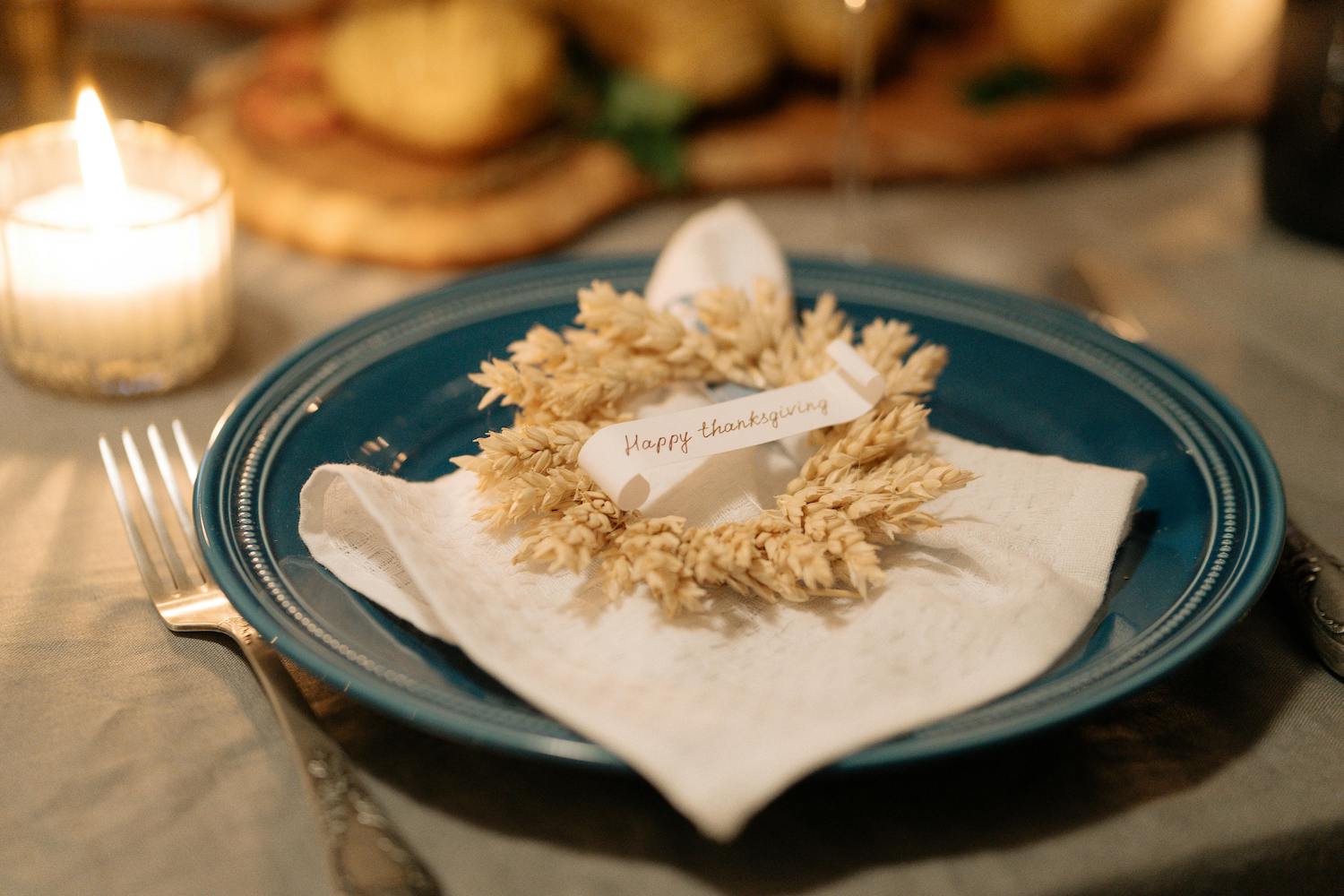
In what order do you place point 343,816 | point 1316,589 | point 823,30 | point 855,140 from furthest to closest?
point 823,30 → point 855,140 → point 1316,589 → point 343,816

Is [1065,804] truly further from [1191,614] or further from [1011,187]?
[1011,187]

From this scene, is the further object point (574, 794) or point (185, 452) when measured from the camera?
point (185, 452)

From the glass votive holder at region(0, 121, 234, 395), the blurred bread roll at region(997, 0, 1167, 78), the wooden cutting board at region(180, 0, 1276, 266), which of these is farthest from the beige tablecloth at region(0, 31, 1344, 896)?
the blurred bread roll at region(997, 0, 1167, 78)

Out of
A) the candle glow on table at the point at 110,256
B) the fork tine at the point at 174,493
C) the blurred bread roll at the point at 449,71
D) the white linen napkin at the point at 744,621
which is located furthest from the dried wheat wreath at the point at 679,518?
the blurred bread roll at the point at 449,71

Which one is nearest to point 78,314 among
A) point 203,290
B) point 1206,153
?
point 203,290

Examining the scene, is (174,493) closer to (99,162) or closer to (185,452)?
(185,452)

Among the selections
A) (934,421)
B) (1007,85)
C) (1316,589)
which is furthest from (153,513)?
(1007,85)

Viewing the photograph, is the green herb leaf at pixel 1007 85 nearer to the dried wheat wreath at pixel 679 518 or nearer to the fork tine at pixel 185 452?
the dried wheat wreath at pixel 679 518

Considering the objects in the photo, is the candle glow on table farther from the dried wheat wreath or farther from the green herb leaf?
the green herb leaf
